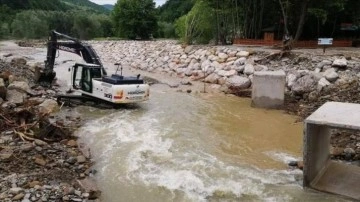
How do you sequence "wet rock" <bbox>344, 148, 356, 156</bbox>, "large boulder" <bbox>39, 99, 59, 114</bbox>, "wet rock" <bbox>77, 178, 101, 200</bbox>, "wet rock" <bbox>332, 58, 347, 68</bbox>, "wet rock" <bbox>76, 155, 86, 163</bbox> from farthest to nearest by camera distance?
1. "wet rock" <bbox>332, 58, 347, 68</bbox>
2. "large boulder" <bbox>39, 99, 59, 114</bbox>
3. "wet rock" <bbox>344, 148, 356, 156</bbox>
4. "wet rock" <bbox>76, 155, 86, 163</bbox>
5. "wet rock" <bbox>77, 178, 101, 200</bbox>

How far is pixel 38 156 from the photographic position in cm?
949

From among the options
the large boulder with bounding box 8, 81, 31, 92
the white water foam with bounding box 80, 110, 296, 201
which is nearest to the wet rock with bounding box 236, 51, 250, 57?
the white water foam with bounding box 80, 110, 296, 201

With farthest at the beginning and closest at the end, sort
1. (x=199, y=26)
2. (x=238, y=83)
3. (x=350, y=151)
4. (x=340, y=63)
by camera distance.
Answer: (x=199, y=26), (x=238, y=83), (x=340, y=63), (x=350, y=151)

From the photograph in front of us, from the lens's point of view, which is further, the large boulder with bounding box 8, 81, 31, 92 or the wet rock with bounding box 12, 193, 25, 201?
the large boulder with bounding box 8, 81, 31, 92

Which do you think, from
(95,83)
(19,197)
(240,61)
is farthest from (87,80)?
(240,61)

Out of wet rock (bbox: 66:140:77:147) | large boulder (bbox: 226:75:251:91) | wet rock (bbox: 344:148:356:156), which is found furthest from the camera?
large boulder (bbox: 226:75:251:91)

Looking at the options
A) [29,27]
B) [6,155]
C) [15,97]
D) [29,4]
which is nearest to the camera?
[6,155]

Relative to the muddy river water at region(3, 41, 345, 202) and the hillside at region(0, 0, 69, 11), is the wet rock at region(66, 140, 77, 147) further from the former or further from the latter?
the hillside at region(0, 0, 69, 11)

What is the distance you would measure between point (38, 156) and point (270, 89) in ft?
33.3

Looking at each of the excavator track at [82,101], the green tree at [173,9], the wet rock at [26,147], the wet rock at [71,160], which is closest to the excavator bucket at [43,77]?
the excavator track at [82,101]

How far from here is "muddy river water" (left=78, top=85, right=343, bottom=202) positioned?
866 cm

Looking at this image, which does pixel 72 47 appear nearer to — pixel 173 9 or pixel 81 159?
pixel 81 159

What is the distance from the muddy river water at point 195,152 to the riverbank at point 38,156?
21.6 inches

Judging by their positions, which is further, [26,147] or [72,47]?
[72,47]
